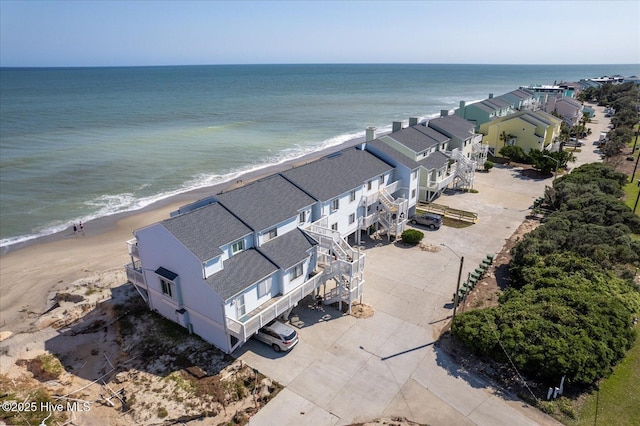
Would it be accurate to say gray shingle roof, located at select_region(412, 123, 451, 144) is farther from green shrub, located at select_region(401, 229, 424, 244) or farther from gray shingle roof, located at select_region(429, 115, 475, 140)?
green shrub, located at select_region(401, 229, 424, 244)

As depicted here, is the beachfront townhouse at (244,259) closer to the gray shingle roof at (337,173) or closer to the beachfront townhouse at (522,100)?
the gray shingle roof at (337,173)

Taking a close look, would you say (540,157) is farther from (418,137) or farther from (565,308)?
(565,308)

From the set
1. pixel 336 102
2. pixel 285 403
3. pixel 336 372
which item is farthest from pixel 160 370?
pixel 336 102

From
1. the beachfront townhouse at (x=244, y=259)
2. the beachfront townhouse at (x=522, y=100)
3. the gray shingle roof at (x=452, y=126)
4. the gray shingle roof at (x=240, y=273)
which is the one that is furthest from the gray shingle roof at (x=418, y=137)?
the beachfront townhouse at (x=522, y=100)

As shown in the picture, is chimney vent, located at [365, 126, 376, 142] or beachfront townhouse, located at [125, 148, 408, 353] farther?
chimney vent, located at [365, 126, 376, 142]

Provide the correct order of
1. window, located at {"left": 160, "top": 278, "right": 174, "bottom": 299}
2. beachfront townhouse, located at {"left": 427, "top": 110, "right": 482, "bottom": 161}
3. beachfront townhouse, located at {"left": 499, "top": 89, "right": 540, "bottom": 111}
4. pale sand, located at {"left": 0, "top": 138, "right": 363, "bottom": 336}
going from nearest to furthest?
window, located at {"left": 160, "top": 278, "right": 174, "bottom": 299} → pale sand, located at {"left": 0, "top": 138, "right": 363, "bottom": 336} → beachfront townhouse, located at {"left": 427, "top": 110, "right": 482, "bottom": 161} → beachfront townhouse, located at {"left": 499, "top": 89, "right": 540, "bottom": 111}

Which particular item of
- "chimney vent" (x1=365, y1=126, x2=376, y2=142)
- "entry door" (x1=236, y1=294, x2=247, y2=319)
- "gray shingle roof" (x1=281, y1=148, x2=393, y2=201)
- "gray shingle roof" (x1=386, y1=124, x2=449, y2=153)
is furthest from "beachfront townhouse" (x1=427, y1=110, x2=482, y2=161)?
"entry door" (x1=236, y1=294, x2=247, y2=319)

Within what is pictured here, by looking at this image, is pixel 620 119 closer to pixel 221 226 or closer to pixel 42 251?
pixel 221 226
